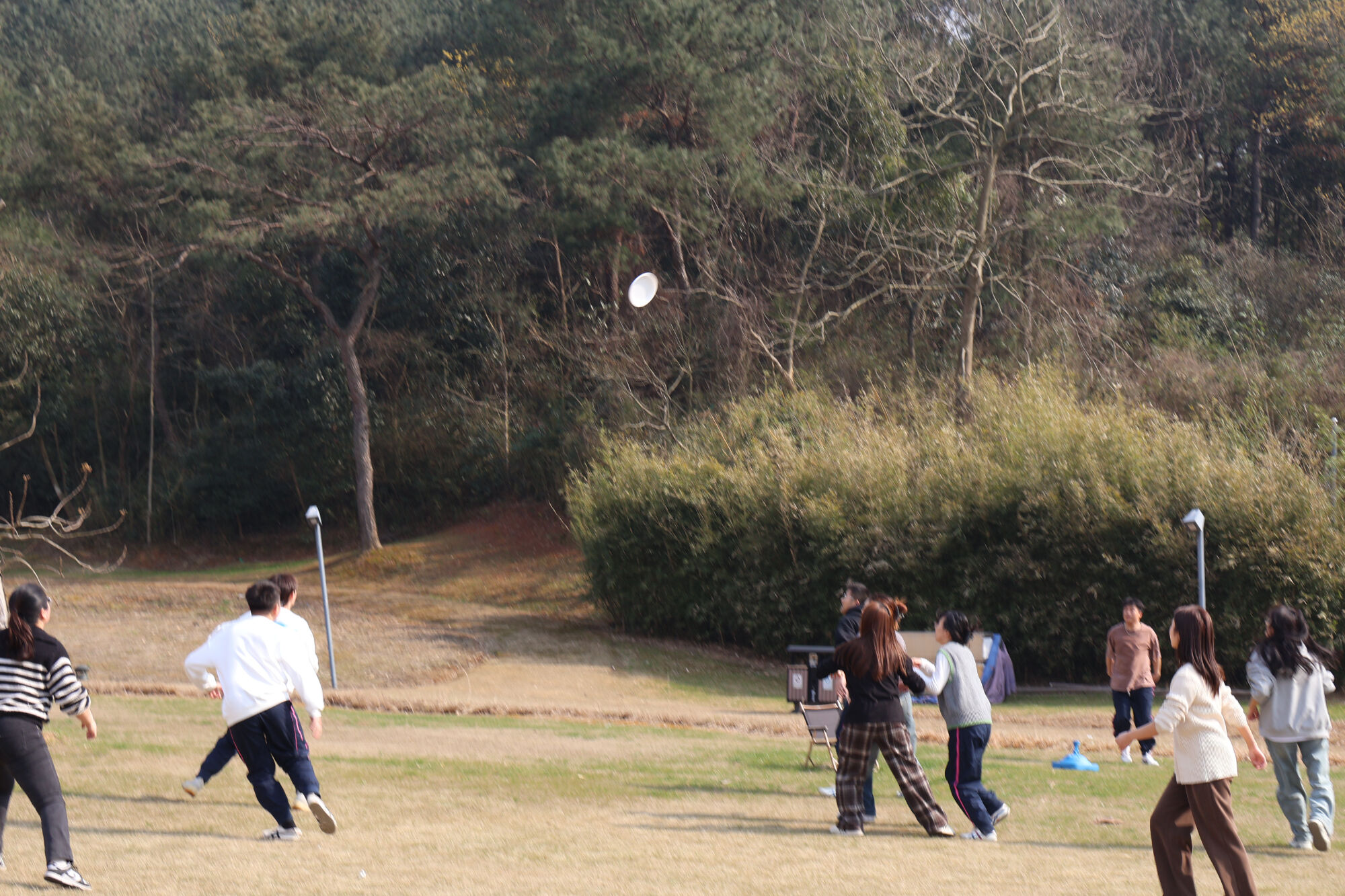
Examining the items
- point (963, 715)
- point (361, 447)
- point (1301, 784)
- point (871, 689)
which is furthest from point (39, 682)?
point (361, 447)

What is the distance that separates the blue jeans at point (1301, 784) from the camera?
7.32 metres

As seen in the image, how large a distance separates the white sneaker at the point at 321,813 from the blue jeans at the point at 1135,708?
294 inches

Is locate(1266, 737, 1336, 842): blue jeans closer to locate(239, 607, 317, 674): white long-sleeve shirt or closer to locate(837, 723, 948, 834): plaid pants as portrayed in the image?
locate(837, 723, 948, 834): plaid pants

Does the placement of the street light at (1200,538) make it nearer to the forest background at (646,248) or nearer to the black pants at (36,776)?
the forest background at (646,248)

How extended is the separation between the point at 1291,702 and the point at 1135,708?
417cm

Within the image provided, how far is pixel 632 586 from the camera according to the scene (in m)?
22.4

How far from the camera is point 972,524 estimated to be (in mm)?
18500

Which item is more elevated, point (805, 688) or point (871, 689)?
point (871, 689)

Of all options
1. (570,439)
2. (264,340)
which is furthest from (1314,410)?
(264,340)

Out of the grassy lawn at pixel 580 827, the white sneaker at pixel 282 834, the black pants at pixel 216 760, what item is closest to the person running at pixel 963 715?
the grassy lawn at pixel 580 827

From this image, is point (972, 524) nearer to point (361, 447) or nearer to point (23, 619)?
point (23, 619)

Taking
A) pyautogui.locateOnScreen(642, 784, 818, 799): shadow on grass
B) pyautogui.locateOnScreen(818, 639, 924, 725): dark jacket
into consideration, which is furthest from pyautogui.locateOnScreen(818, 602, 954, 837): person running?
pyautogui.locateOnScreen(642, 784, 818, 799): shadow on grass

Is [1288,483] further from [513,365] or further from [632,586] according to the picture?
[513,365]

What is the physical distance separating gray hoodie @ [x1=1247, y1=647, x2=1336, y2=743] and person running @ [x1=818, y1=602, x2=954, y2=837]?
6.75 feet
